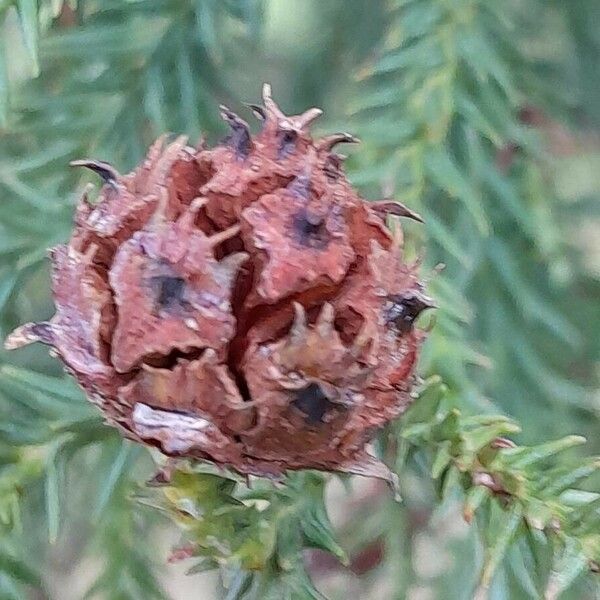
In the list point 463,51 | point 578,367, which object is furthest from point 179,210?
point 578,367

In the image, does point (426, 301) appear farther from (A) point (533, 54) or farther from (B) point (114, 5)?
(A) point (533, 54)

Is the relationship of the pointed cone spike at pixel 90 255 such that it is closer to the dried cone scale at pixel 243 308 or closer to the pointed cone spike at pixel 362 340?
the dried cone scale at pixel 243 308

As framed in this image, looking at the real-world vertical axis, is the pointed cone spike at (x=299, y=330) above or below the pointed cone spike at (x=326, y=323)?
below

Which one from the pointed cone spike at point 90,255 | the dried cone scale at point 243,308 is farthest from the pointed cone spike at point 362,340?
the pointed cone spike at point 90,255

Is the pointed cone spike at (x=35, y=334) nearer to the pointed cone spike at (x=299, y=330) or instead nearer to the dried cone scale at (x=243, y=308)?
the dried cone scale at (x=243, y=308)

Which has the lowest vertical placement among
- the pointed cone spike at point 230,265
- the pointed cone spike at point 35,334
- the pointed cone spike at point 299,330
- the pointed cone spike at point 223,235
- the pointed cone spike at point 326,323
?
the pointed cone spike at point 35,334
